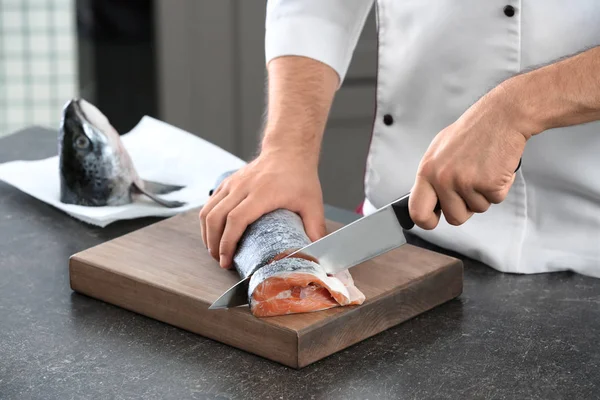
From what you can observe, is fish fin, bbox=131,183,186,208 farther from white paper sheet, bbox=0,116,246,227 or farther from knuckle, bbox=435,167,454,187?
knuckle, bbox=435,167,454,187

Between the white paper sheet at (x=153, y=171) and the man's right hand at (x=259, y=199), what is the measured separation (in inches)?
9.6

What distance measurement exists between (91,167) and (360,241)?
0.62 metres

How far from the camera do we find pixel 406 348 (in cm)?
119

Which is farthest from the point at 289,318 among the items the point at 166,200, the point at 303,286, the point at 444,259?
the point at 166,200

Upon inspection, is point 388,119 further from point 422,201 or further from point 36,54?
point 36,54

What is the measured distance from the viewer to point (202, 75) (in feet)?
10.6

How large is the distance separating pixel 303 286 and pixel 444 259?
265 millimetres

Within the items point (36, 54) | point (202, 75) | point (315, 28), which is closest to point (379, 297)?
point (315, 28)

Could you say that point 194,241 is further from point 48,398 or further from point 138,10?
point 138,10

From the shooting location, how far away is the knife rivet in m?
1.60

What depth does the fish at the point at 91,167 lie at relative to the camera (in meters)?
1.65

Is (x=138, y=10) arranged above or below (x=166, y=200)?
above

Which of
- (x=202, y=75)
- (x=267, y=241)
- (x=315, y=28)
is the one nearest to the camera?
(x=267, y=241)

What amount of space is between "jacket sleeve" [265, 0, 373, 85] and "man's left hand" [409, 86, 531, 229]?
442 mm
